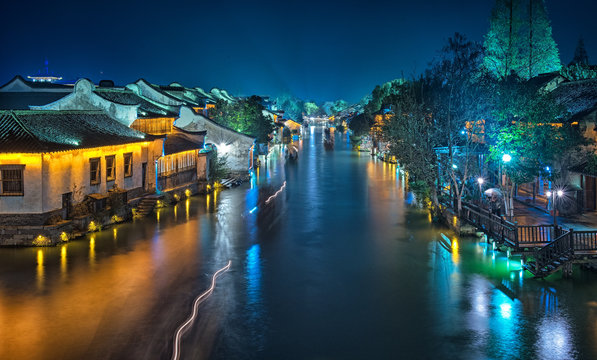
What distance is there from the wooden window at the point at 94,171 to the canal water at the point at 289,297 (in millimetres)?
2760

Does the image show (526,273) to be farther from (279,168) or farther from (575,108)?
(279,168)

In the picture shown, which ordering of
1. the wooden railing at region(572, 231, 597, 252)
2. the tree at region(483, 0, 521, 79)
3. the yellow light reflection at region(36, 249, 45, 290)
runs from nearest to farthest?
the yellow light reflection at region(36, 249, 45, 290) → the wooden railing at region(572, 231, 597, 252) → the tree at region(483, 0, 521, 79)

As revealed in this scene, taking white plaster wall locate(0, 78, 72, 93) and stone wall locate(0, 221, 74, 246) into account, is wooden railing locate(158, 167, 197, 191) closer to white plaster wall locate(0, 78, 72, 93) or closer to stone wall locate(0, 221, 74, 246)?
stone wall locate(0, 221, 74, 246)

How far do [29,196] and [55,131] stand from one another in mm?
3819

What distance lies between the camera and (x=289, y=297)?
19.1m

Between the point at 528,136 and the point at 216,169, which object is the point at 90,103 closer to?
the point at 216,169

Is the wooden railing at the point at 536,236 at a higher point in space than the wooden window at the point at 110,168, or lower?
lower

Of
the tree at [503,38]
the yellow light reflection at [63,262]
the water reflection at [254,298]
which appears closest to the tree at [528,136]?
the water reflection at [254,298]

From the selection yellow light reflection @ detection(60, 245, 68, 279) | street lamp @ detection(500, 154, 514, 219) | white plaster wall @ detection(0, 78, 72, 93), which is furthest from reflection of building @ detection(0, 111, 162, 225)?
white plaster wall @ detection(0, 78, 72, 93)

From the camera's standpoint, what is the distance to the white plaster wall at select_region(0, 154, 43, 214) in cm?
2642

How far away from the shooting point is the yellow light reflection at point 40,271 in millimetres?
20250

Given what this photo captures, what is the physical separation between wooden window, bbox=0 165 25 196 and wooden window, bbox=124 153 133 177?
827 cm

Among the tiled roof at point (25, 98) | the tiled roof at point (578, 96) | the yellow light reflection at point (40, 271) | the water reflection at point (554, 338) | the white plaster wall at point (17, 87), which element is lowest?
the water reflection at point (554, 338)

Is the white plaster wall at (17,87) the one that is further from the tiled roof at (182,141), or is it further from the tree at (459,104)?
the tree at (459,104)
